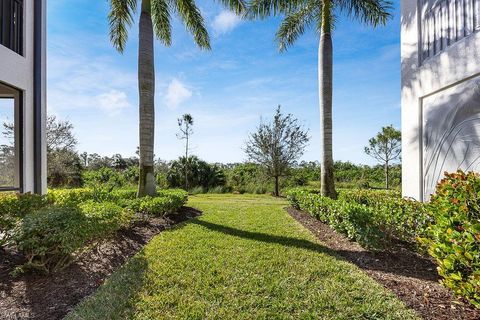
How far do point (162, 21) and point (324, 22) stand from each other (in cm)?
590

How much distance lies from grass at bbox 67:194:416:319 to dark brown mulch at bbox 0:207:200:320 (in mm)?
218

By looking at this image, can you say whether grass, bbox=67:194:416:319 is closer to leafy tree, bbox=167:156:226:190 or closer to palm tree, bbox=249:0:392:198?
palm tree, bbox=249:0:392:198

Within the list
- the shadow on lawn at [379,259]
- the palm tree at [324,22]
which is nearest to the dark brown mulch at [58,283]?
Result: the shadow on lawn at [379,259]

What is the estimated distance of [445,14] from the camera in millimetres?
5688

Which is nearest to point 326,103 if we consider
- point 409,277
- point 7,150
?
point 409,277

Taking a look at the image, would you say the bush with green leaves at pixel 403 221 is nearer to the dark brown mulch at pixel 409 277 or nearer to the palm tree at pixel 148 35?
the dark brown mulch at pixel 409 277

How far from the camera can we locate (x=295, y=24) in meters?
10.3

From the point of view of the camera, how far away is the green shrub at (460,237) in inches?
102

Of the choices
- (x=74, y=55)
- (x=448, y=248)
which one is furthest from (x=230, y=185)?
(x=448, y=248)

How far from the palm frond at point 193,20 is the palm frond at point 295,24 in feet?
9.49

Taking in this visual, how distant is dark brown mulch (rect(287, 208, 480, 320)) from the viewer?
2844 mm

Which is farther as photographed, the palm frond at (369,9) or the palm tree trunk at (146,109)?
the palm frond at (369,9)

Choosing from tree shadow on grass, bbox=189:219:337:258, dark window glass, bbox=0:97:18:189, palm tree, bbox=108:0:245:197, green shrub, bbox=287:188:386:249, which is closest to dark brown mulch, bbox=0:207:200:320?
tree shadow on grass, bbox=189:219:337:258

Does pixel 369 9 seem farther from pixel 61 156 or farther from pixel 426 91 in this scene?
pixel 61 156
